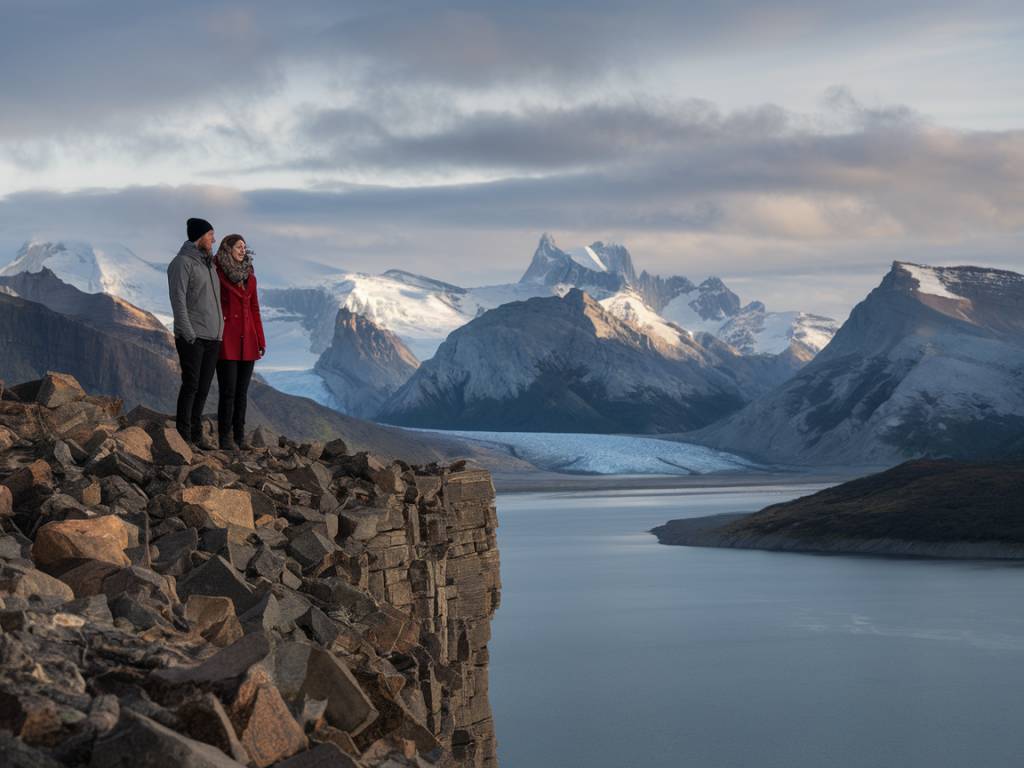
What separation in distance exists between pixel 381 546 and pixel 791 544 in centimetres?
9375

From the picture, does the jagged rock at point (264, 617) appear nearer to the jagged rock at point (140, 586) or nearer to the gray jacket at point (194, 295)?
the jagged rock at point (140, 586)

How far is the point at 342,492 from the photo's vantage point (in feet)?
45.4

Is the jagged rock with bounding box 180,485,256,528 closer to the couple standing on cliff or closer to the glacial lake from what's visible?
the couple standing on cliff

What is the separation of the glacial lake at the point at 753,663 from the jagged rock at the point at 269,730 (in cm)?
2895

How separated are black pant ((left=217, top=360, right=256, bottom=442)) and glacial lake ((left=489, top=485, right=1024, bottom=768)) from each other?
1986cm

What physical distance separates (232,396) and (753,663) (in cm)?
3724

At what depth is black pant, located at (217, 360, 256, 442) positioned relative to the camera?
15.3m

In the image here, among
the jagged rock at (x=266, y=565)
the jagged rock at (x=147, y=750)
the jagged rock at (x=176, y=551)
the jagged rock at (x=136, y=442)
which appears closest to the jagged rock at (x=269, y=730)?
the jagged rock at (x=147, y=750)

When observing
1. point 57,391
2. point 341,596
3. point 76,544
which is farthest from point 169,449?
point 76,544

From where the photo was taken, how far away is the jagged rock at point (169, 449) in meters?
12.4

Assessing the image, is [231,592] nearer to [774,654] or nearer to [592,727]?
[592,727]

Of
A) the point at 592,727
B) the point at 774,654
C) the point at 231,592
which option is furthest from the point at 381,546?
the point at 774,654

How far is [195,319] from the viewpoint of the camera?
1430 cm

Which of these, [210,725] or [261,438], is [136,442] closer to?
[261,438]
